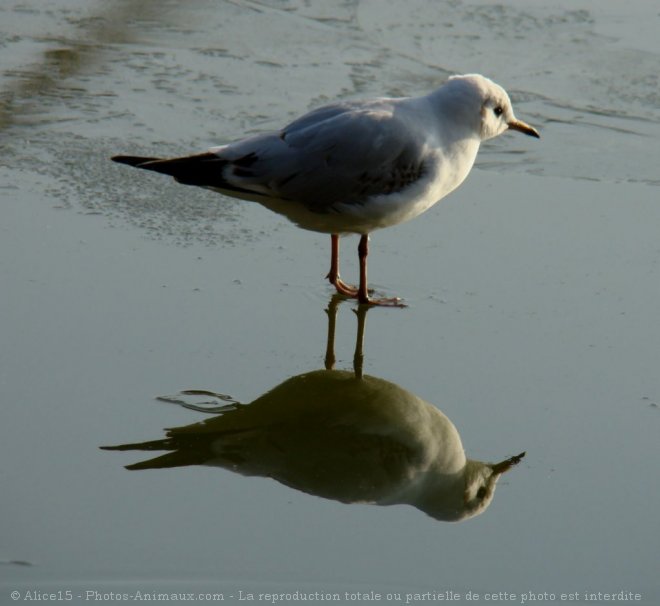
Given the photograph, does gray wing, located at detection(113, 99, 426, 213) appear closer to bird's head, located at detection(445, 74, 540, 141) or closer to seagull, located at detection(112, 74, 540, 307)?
seagull, located at detection(112, 74, 540, 307)

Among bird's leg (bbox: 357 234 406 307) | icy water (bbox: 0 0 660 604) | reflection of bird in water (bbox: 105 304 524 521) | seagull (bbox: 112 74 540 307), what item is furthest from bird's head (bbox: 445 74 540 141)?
reflection of bird in water (bbox: 105 304 524 521)

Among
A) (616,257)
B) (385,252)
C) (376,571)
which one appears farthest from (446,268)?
(376,571)

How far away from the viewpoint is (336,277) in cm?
455

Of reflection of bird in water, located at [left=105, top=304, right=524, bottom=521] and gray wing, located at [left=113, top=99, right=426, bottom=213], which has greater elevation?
gray wing, located at [left=113, top=99, right=426, bottom=213]

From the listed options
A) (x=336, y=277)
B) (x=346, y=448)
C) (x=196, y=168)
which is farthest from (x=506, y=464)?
(x=196, y=168)

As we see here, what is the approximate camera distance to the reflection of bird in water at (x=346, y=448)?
3.23 metres

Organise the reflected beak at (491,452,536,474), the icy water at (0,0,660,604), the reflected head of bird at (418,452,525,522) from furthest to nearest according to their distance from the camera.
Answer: the reflected beak at (491,452,536,474), the reflected head of bird at (418,452,525,522), the icy water at (0,0,660,604)

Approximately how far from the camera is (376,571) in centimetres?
287

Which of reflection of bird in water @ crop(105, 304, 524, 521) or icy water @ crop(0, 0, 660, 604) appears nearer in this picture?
icy water @ crop(0, 0, 660, 604)

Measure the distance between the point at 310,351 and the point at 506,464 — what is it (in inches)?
35.9

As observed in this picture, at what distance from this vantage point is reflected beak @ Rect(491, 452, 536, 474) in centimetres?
335

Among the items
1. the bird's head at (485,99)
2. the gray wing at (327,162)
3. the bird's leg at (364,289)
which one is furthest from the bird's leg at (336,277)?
the bird's head at (485,99)

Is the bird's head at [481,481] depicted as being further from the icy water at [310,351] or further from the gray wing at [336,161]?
the gray wing at [336,161]

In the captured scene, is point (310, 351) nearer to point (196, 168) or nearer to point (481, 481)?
point (196, 168)
